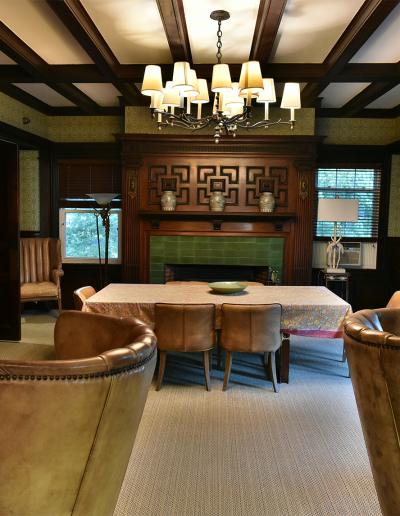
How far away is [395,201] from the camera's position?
612 cm

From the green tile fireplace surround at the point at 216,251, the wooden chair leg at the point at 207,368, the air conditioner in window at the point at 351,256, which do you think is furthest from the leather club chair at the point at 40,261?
the air conditioner in window at the point at 351,256

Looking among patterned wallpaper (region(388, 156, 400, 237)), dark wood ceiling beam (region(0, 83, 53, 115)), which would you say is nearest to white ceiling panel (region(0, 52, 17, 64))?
dark wood ceiling beam (region(0, 83, 53, 115))

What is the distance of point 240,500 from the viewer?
2104 mm

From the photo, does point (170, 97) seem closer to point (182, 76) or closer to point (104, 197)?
point (182, 76)

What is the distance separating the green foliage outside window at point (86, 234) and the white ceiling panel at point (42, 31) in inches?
102

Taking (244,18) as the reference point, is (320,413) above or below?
below

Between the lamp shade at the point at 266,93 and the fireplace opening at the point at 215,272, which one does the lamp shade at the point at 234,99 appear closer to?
the lamp shade at the point at 266,93

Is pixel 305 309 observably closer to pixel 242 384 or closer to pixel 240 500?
pixel 242 384

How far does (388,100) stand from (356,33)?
2.48m

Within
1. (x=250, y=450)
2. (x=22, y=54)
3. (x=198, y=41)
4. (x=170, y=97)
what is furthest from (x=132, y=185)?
(x=250, y=450)

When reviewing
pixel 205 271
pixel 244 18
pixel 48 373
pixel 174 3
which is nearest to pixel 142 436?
pixel 48 373

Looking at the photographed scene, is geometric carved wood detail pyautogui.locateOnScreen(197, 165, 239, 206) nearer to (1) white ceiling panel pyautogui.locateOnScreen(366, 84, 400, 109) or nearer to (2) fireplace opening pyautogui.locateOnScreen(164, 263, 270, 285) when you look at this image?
(2) fireplace opening pyautogui.locateOnScreen(164, 263, 270, 285)

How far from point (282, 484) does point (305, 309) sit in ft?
5.01

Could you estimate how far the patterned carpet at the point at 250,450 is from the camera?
6.84ft
